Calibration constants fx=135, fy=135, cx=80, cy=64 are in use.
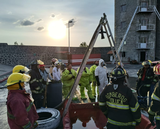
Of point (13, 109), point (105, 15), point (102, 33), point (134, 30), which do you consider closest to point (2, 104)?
point (13, 109)

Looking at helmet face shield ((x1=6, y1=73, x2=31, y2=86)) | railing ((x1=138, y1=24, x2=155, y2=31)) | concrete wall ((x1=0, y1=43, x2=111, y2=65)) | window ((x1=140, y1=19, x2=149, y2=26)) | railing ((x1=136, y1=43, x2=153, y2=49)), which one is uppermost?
window ((x1=140, y1=19, x2=149, y2=26))

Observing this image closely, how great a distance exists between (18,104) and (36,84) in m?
2.06

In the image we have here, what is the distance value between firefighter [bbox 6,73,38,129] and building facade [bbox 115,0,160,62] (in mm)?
25362

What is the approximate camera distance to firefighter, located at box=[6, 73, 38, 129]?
82.4 inches

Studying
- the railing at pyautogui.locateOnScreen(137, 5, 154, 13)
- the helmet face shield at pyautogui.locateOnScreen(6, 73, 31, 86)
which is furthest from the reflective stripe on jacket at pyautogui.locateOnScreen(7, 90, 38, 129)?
the railing at pyautogui.locateOnScreen(137, 5, 154, 13)

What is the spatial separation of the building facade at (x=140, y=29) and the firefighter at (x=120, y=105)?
24.6 meters

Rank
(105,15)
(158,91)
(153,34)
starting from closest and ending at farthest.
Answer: (158,91)
(105,15)
(153,34)

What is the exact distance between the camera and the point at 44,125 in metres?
3.26

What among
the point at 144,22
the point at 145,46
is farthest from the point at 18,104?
the point at 144,22

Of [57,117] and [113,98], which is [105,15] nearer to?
[113,98]

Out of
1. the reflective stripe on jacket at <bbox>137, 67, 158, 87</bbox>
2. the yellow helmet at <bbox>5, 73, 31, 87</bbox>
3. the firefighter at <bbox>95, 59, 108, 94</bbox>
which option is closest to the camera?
the yellow helmet at <bbox>5, 73, 31, 87</bbox>

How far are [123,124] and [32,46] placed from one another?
22633mm

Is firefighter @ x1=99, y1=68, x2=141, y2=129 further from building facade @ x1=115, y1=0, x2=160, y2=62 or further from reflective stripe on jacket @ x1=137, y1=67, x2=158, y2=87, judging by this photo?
building facade @ x1=115, y1=0, x2=160, y2=62

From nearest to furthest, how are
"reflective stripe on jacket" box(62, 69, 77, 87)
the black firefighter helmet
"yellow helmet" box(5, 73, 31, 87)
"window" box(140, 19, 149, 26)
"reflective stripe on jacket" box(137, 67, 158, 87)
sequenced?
"yellow helmet" box(5, 73, 31, 87) → the black firefighter helmet → "reflective stripe on jacket" box(137, 67, 158, 87) → "reflective stripe on jacket" box(62, 69, 77, 87) → "window" box(140, 19, 149, 26)
